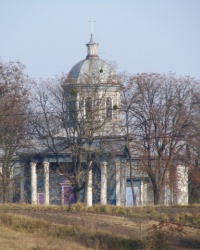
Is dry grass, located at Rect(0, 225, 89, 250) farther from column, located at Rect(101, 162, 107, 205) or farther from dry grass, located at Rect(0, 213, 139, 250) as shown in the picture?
column, located at Rect(101, 162, 107, 205)

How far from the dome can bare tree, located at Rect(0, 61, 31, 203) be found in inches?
104

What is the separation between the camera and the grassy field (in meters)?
21.6

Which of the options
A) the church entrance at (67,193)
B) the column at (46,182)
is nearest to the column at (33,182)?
the column at (46,182)

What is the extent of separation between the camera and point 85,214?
26203 mm

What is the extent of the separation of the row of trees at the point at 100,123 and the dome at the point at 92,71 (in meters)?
0.42

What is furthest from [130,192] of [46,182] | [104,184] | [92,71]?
[92,71]

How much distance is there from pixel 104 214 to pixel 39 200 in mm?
19239

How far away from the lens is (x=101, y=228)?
23.2m

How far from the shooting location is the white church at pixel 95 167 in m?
41.7

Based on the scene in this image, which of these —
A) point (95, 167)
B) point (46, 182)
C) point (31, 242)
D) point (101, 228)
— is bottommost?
point (31, 242)

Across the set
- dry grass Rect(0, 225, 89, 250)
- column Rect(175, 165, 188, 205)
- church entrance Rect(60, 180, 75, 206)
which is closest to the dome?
church entrance Rect(60, 180, 75, 206)

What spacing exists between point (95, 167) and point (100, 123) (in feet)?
16.1

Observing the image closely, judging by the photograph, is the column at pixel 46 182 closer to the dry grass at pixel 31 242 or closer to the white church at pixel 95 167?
the white church at pixel 95 167

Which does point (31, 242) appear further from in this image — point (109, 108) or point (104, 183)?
point (104, 183)
